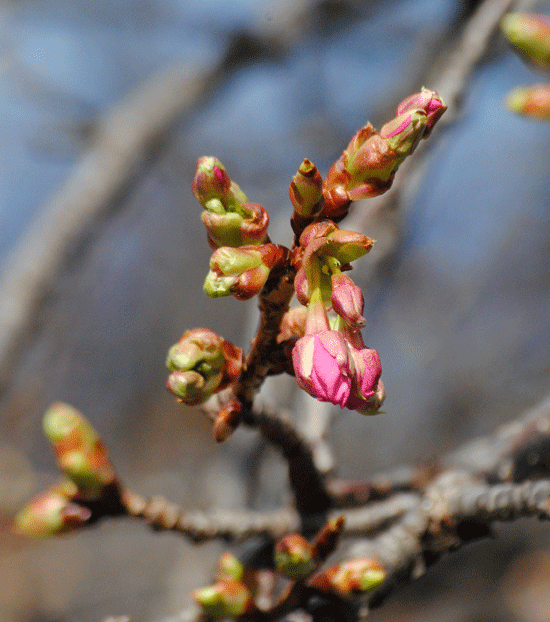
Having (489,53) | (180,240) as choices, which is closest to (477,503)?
(489,53)

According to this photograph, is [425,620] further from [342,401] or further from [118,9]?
[118,9]

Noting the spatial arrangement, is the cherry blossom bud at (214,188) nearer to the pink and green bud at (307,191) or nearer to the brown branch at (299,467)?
the pink and green bud at (307,191)

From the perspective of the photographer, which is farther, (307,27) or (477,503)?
(307,27)

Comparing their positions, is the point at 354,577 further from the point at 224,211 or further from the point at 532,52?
the point at 532,52

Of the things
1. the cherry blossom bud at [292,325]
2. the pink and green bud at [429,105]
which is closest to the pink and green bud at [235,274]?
the cherry blossom bud at [292,325]

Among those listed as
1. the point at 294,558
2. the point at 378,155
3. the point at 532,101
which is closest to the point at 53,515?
the point at 294,558

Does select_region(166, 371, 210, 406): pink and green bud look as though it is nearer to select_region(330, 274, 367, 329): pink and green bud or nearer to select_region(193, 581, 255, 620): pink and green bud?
select_region(330, 274, 367, 329): pink and green bud

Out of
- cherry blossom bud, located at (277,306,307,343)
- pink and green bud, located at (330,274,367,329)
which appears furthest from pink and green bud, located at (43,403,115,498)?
pink and green bud, located at (330,274,367,329)
